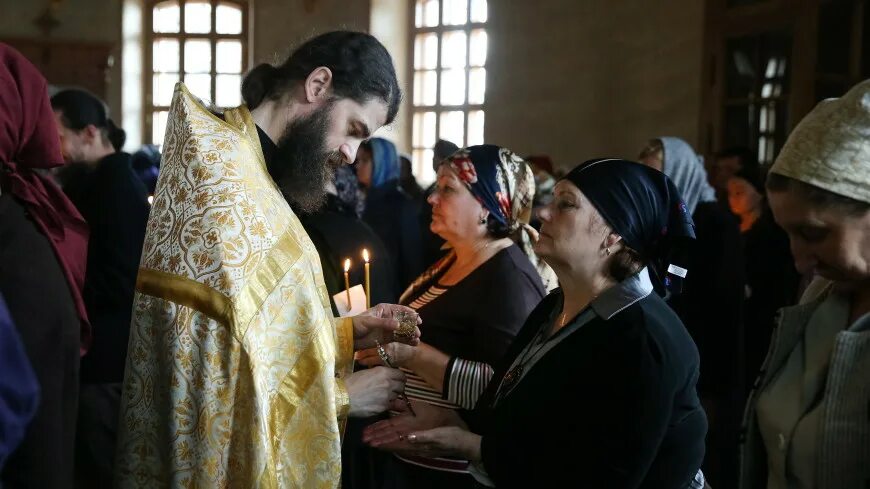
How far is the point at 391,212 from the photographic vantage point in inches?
225

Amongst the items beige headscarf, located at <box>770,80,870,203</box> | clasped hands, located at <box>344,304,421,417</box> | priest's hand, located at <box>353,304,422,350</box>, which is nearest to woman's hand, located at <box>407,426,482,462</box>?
clasped hands, located at <box>344,304,421,417</box>

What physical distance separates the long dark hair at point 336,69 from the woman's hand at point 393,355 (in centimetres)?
82

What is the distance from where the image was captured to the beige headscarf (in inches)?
65.2

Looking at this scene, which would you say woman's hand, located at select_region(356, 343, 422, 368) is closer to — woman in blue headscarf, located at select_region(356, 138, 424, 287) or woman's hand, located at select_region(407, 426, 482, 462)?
woman's hand, located at select_region(407, 426, 482, 462)

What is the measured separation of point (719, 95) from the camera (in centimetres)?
784

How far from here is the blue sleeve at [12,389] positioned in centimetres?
135

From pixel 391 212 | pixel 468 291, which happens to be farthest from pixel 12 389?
pixel 391 212

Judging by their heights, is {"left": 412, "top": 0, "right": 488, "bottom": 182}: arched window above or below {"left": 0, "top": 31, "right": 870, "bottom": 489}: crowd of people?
above

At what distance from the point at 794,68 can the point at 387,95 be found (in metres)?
5.38

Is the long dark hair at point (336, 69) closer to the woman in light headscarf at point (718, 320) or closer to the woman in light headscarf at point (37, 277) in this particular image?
the woman in light headscarf at point (37, 277)

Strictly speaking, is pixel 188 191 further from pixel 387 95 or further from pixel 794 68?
pixel 794 68

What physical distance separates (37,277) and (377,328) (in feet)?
2.86

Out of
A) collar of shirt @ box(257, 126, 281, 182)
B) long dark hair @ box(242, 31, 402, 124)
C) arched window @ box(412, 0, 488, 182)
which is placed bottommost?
collar of shirt @ box(257, 126, 281, 182)

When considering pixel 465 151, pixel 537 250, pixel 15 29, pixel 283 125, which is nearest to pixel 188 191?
pixel 283 125
